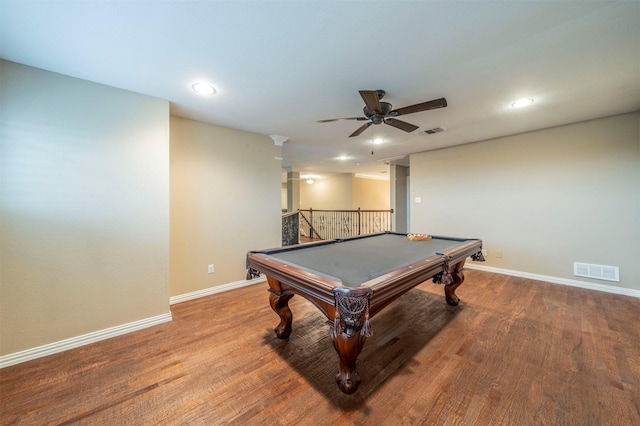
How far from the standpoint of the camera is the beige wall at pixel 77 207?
5.99ft

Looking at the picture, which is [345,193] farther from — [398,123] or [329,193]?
[398,123]

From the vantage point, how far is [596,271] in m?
3.21

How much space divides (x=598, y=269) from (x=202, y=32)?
5.34 m

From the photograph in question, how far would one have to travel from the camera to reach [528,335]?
83.6 inches

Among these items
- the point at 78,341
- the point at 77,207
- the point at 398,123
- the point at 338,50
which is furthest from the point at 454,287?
the point at 77,207

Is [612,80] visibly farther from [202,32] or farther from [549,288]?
[202,32]

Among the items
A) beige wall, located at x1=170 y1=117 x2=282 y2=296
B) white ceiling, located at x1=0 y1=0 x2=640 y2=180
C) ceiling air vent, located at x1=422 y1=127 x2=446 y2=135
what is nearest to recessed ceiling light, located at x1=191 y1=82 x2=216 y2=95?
white ceiling, located at x1=0 y1=0 x2=640 y2=180

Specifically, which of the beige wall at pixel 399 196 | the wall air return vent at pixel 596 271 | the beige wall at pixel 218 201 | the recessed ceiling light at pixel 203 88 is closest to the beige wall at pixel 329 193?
the beige wall at pixel 399 196

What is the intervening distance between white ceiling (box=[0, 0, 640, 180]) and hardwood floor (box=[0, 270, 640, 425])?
7.78 feet

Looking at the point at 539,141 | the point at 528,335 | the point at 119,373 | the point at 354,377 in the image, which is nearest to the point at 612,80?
the point at 539,141

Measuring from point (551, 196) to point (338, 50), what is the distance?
157 inches

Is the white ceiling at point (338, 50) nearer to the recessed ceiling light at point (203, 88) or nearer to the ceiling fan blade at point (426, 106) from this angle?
the recessed ceiling light at point (203, 88)

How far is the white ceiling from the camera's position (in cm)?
138

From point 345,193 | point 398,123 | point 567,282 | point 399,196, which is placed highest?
point 398,123
